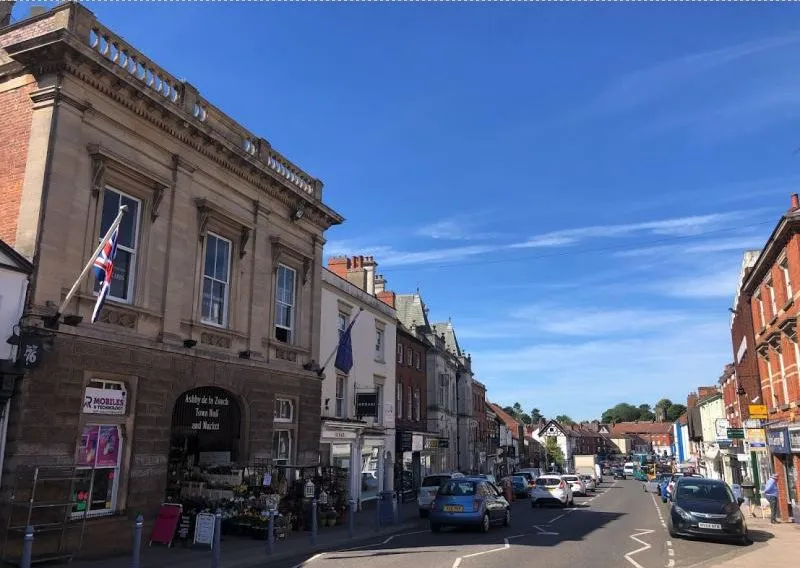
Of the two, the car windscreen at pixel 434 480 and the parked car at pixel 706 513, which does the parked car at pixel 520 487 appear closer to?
the car windscreen at pixel 434 480

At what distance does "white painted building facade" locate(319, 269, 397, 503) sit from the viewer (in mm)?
25469

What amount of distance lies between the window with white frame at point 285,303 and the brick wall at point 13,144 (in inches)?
325

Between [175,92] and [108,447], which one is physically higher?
[175,92]

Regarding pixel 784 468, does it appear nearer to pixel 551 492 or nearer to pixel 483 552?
pixel 551 492

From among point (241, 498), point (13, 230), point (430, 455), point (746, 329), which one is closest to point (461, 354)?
point (430, 455)

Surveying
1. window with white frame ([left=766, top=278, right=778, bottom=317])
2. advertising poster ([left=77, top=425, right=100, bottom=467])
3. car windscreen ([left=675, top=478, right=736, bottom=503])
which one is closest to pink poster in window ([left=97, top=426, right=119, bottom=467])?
advertising poster ([left=77, top=425, right=100, bottom=467])

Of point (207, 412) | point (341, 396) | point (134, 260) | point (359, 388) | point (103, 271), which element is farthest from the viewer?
point (359, 388)

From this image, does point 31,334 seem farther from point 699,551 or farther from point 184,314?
point 699,551

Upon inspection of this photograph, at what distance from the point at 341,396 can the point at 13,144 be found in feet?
57.7

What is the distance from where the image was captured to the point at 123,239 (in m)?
14.3

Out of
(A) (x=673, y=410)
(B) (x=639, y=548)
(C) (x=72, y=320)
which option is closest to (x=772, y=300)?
(B) (x=639, y=548)

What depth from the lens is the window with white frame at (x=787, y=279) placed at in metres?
21.1

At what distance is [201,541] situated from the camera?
45.7 ft

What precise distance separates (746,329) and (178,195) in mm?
25733
